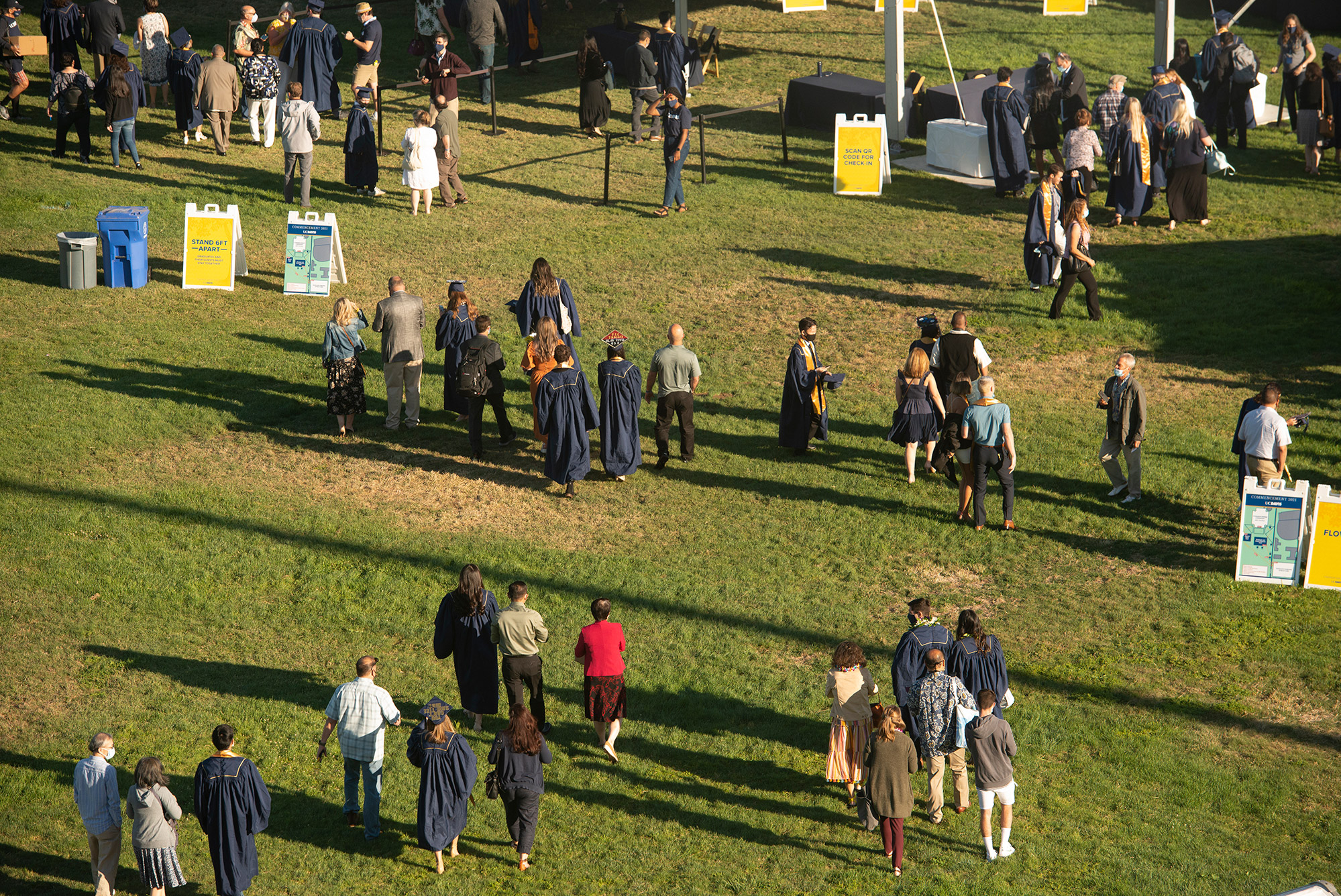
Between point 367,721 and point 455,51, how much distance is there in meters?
23.4

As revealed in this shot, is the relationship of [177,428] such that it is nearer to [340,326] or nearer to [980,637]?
[340,326]

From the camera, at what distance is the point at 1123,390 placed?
514 inches

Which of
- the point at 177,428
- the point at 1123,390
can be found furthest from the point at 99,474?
the point at 1123,390

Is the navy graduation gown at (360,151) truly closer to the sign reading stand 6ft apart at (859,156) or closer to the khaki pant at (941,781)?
the sign reading stand 6ft apart at (859,156)

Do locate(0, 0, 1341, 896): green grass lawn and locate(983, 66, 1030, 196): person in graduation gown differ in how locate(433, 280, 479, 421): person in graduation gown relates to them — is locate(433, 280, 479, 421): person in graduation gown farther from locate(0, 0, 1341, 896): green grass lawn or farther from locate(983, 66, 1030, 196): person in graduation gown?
locate(983, 66, 1030, 196): person in graduation gown

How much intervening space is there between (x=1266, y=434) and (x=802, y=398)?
4609 millimetres

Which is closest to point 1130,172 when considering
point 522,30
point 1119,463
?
point 1119,463

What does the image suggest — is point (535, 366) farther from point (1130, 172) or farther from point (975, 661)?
point (1130, 172)

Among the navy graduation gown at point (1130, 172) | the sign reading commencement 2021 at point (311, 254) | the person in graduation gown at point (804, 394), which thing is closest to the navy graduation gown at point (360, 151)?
the sign reading commencement 2021 at point (311, 254)

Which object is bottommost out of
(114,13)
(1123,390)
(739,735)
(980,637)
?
(739,735)

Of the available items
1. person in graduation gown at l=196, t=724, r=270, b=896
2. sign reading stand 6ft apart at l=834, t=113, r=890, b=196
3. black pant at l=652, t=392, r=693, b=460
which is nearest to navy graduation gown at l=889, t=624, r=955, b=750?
person in graduation gown at l=196, t=724, r=270, b=896

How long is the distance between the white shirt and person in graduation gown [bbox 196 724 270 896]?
947 centimetres

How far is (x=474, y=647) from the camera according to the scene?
1011 centimetres

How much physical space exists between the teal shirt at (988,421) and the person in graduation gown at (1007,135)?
1012 centimetres
